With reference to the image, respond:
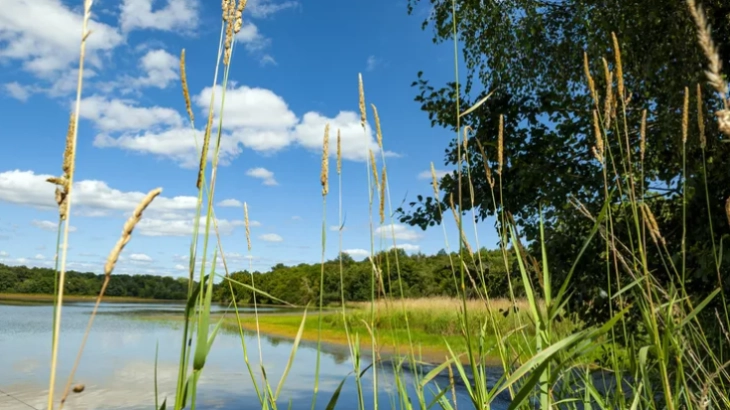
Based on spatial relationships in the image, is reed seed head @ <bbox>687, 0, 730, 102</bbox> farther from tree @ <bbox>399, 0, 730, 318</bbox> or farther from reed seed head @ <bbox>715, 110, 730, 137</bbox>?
tree @ <bbox>399, 0, 730, 318</bbox>

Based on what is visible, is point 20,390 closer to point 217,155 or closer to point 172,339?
point 217,155

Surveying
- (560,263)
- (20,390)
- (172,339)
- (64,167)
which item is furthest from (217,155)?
(172,339)

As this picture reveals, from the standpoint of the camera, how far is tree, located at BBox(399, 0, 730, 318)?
434cm

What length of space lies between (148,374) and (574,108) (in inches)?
295

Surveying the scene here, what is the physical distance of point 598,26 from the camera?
5.09 metres

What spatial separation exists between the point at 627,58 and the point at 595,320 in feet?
7.79

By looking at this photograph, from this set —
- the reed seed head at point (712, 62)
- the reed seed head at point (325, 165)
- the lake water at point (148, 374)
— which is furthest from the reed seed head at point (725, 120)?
the lake water at point (148, 374)

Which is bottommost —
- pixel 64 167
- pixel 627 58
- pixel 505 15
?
pixel 64 167

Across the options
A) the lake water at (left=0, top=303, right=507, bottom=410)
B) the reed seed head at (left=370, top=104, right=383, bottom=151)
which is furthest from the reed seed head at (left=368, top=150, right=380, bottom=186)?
the lake water at (left=0, top=303, right=507, bottom=410)

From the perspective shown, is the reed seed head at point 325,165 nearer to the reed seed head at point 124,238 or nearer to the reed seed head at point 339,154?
the reed seed head at point 339,154

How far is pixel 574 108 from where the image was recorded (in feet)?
16.2

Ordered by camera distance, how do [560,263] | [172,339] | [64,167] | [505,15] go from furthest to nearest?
[172,339] → [505,15] → [560,263] → [64,167]

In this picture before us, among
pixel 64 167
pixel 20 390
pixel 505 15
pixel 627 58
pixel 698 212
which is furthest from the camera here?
pixel 20 390

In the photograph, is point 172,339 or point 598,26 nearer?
point 598,26
